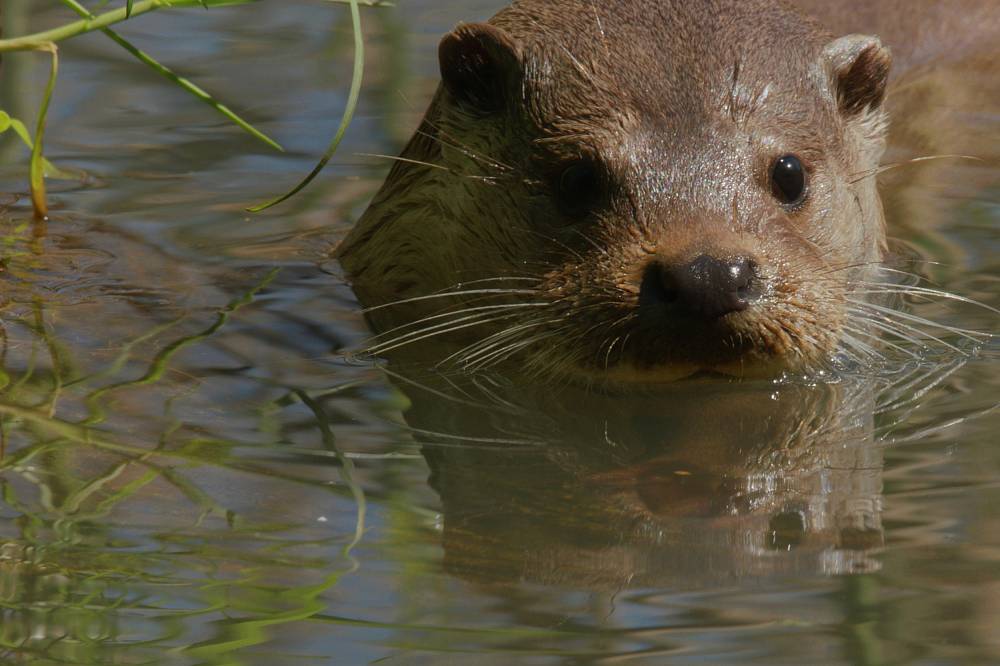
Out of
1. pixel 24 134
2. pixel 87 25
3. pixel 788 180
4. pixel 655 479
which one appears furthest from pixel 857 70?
Result: pixel 24 134

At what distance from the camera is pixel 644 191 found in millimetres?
3662

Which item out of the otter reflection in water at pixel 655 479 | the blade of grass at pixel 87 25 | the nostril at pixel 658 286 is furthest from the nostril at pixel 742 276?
the blade of grass at pixel 87 25

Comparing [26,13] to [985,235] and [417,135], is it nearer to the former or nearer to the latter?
[417,135]

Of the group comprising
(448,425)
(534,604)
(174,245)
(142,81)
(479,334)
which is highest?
(142,81)

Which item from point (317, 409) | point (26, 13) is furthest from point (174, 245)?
point (26, 13)

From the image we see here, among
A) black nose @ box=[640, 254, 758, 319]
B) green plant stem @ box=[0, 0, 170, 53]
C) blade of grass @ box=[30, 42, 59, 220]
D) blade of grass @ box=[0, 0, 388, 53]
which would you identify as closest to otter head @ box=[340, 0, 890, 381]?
black nose @ box=[640, 254, 758, 319]

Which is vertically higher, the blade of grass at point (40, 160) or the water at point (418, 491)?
the blade of grass at point (40, 160)

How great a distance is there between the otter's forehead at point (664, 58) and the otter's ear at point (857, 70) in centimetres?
7

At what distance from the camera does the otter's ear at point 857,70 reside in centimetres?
427

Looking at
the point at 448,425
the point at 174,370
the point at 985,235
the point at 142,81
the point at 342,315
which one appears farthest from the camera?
the point at 142,81

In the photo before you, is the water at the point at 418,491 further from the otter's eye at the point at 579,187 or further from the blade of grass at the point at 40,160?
the otter's eye at the point at 579,187

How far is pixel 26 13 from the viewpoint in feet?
23.5

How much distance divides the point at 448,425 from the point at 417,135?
140 centimetres

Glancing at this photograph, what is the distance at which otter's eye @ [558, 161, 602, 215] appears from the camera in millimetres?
3783
